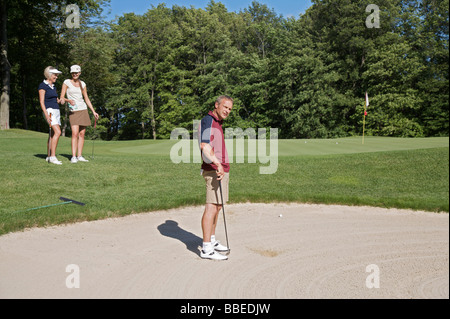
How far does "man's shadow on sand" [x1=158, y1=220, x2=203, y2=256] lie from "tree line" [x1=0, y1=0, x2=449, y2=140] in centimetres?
2592

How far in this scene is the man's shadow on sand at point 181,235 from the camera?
18.6ft

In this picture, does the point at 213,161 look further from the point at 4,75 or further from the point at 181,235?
the point at 4,75

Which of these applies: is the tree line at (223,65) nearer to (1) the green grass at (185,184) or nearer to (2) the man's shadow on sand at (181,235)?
(1) the green grass at (185,184)

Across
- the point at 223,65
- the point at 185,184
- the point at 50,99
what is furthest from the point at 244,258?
the point at 223,65

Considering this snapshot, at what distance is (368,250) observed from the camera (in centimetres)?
525

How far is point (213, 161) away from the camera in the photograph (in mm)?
4719

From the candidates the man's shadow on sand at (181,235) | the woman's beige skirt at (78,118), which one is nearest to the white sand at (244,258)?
the man's shadow on sand at (181,235)

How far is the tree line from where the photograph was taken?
35562 mm

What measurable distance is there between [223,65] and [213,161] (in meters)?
44.8

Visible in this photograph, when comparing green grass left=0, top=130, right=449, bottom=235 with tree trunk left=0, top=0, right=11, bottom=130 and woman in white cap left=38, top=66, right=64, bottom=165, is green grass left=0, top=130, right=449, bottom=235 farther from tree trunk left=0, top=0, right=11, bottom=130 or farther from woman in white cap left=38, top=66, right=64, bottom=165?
tree trunk left=0, top=0, right=11, bottom=130

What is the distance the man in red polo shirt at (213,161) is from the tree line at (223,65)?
26.9 m

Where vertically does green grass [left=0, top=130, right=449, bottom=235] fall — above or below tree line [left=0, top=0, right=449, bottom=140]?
below

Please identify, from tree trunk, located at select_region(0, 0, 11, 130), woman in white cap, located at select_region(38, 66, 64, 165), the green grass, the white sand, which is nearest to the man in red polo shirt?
the white sand
